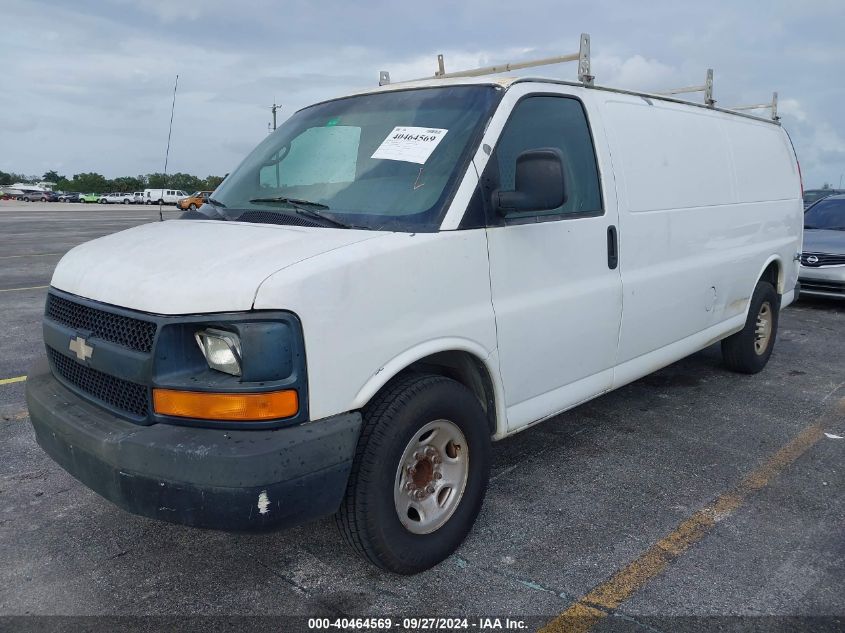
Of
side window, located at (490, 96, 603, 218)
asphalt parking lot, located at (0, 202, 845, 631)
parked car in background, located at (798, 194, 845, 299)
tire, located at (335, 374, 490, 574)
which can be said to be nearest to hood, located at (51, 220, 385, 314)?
tire, located at (335, 374, 490, 574)

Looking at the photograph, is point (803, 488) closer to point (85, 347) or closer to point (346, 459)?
point (346, 459)

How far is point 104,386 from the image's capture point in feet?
9.34

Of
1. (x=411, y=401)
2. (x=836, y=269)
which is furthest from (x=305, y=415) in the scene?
(x=836, y=269)

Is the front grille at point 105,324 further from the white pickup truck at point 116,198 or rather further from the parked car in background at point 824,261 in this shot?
the white pickup truck at point 116,198

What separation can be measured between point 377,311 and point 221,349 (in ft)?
1.90

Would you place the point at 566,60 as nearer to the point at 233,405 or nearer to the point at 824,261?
the point at 233,405

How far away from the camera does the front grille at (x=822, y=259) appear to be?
916cm

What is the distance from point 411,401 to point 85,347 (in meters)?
1.29

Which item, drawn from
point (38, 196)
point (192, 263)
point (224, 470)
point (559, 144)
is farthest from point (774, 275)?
point (38, 196)

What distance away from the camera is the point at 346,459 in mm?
2604

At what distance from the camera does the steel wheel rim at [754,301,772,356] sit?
607cm

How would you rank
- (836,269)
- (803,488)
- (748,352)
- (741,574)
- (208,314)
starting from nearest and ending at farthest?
(208,314) < (741,574) < (803,488) < (748,352) < (836,269)

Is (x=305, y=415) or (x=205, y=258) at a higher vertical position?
(x=205, y=258)

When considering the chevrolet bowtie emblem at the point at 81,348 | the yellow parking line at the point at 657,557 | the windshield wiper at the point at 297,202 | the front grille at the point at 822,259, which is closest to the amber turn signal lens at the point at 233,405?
the chevrolet bowtie emblem at the point at 81,348
